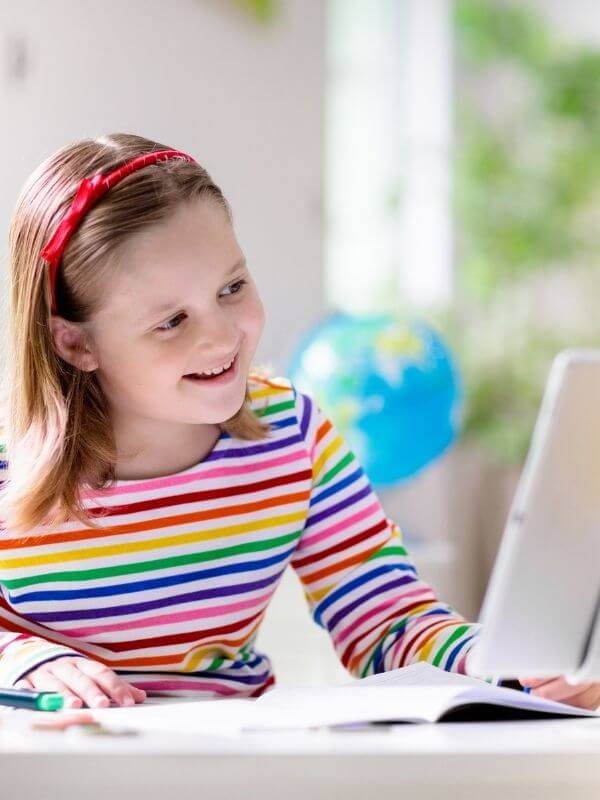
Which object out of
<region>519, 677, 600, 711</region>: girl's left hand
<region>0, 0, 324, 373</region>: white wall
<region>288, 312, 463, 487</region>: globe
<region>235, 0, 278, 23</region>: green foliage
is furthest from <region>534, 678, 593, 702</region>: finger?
<region>235, 0, 278, 23</region>: green foliage

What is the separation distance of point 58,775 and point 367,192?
10.8 feet

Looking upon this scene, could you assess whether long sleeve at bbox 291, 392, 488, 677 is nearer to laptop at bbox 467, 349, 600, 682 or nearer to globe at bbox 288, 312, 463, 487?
laptop at bbox 467, 349, 600, 682

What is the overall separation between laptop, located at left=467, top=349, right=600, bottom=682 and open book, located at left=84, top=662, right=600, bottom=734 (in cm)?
6

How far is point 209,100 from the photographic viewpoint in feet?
9.41

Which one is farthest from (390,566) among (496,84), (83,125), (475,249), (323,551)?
(496,84)

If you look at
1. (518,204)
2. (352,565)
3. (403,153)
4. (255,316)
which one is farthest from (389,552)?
(518,204)

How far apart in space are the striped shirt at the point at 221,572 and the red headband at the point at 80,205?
0.23m

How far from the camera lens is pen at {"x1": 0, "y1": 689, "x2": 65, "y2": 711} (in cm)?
88

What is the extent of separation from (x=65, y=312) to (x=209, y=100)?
6.04ft

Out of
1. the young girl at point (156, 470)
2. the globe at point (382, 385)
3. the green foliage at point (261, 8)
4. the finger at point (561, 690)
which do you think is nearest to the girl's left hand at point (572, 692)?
the finger at point (561, 690)

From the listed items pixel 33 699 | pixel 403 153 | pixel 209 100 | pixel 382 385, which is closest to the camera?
pixel 33 699

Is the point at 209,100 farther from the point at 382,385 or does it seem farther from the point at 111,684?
the point at 111,684

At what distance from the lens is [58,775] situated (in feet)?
1.98

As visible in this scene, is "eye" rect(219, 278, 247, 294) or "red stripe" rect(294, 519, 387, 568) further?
"red stripe" rect(294, 519, 387, 568)
